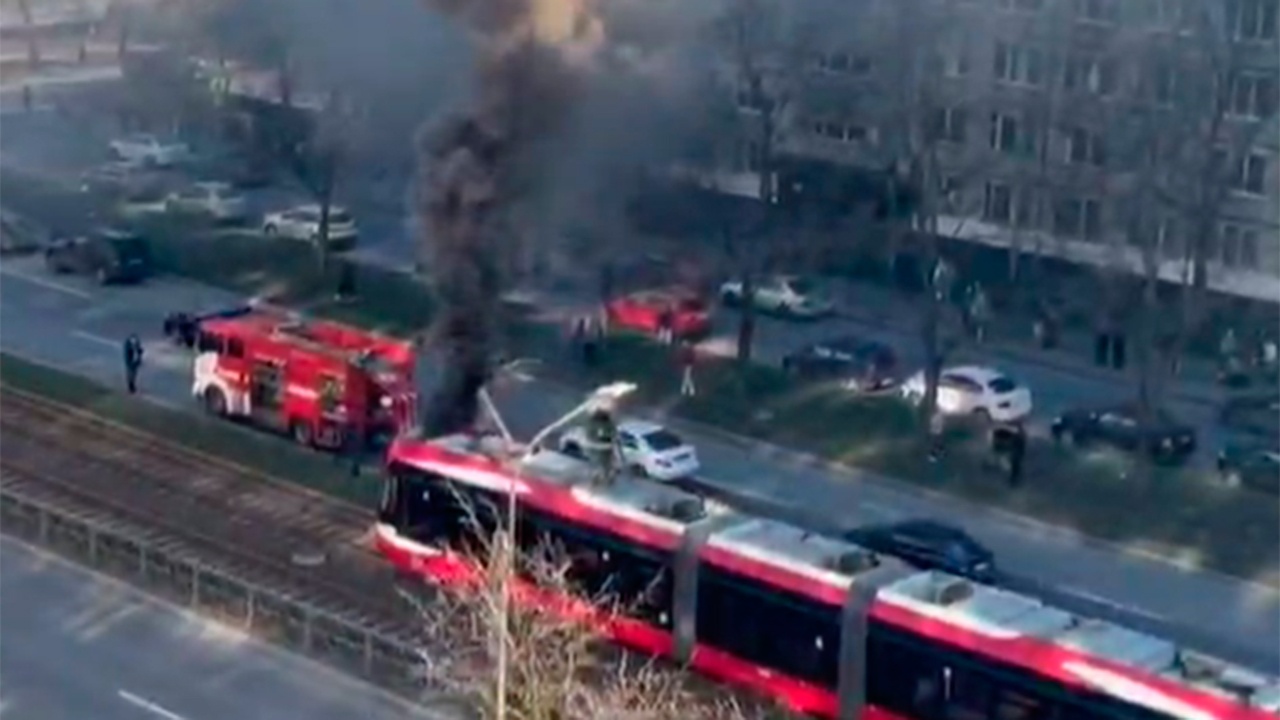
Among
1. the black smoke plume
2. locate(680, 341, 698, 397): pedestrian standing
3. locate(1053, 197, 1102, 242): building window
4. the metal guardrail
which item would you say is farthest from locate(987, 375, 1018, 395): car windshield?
the metal guardrail

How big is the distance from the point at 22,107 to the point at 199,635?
113ft

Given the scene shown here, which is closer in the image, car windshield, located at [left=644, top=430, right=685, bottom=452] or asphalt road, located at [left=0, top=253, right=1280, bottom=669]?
asphalt road, located at [left=0, top=253, right=1280, bottom=669]

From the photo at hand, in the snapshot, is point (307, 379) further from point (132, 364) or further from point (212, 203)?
point (212, 203)

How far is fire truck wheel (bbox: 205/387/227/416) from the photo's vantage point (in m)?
32.9

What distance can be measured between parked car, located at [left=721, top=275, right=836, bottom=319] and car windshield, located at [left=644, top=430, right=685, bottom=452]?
8629 mm

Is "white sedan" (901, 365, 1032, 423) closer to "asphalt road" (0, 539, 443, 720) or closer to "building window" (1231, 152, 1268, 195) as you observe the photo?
"building window" (1231, 152, 1268, 195)

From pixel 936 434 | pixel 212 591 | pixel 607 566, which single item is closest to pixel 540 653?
pixel 607 566

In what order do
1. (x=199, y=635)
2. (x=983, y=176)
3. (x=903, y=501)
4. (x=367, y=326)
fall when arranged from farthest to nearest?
(x=983, y=176) < (x=367, y=326) < (x=903, y=501) < (x=199, y=635)

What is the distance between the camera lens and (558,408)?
111 feet

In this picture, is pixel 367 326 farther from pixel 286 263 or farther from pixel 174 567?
pixel 174 567

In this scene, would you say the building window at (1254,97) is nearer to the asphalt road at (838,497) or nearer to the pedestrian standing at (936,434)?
the pedestrian standing at (936,434)

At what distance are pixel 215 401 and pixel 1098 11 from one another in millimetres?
15923

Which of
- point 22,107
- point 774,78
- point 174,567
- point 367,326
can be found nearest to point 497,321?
point 174,567

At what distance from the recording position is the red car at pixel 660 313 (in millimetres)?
37062
